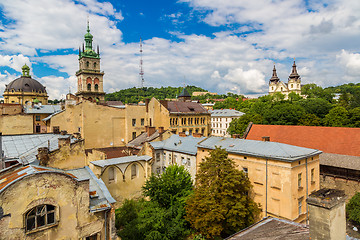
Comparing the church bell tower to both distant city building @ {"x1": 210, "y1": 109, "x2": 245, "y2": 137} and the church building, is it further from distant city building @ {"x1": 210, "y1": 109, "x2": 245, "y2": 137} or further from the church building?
the church building

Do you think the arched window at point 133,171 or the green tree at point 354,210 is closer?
the green tree at point 354,210

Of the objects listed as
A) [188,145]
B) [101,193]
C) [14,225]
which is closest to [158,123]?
[188,145]

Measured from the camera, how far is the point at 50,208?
11.0m

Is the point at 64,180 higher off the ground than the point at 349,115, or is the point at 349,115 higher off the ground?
the point at 349,115

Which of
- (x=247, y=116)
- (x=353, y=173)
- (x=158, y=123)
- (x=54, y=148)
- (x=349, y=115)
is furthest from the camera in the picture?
(x=247, y=116)

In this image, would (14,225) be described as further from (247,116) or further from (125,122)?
(247,116)

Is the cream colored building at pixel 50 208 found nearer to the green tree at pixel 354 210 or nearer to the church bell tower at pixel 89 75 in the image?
the green tree at pixel 354 210

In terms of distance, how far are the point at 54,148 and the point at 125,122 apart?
955 inches

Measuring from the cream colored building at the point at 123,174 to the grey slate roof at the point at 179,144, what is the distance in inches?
112

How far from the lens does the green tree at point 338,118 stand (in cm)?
5429

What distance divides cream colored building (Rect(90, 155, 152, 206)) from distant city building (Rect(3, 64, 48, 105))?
72.7 m

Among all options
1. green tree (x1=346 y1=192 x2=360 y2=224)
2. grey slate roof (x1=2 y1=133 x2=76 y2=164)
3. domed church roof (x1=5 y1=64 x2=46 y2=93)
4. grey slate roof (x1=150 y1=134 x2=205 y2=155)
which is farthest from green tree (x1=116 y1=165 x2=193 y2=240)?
domed church roof (x1=5 y1=64 x2=46 y2=93)

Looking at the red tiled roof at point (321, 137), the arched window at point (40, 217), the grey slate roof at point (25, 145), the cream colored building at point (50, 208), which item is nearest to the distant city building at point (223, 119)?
the red tiled roof at point (321, 137)

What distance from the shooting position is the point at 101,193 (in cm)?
1384
